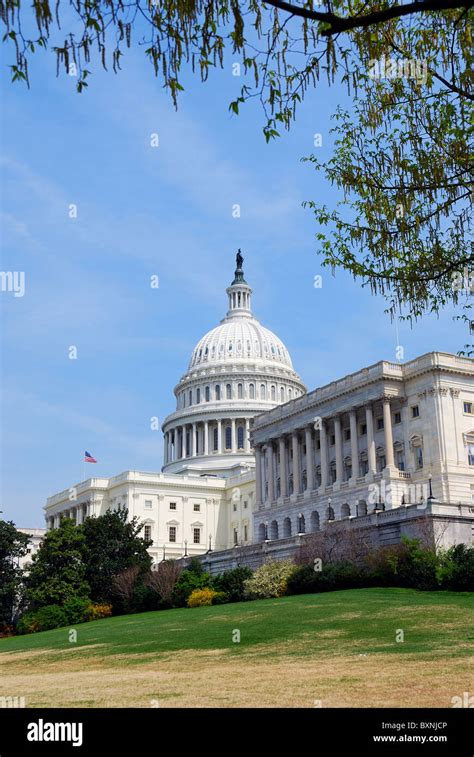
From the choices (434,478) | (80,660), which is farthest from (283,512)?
(80,660)

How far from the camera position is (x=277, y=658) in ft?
82.2

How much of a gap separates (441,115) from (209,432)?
130 metres

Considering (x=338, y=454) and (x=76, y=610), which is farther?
(x=338, y=454)

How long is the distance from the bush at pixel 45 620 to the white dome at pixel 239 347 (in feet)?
298

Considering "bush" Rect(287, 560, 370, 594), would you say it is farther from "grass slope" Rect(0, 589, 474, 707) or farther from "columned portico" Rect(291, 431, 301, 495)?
"columned portico" Rect(291, 431, 301, 495)

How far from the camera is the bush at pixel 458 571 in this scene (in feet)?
145

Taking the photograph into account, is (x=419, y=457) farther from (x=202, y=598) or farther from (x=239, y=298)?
(x=239, y=298)

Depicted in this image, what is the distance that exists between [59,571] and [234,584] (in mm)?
19822

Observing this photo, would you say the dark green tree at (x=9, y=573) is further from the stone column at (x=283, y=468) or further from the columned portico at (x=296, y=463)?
the stone column at (x=283, y=468)

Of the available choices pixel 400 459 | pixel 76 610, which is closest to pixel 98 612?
pixel 76 610

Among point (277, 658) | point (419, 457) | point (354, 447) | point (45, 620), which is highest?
point (354, 447)

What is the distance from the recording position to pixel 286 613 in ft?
127

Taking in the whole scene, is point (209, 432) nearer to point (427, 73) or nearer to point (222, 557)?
point (222, 557)

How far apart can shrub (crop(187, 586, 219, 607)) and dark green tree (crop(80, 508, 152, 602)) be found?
38.9ft
